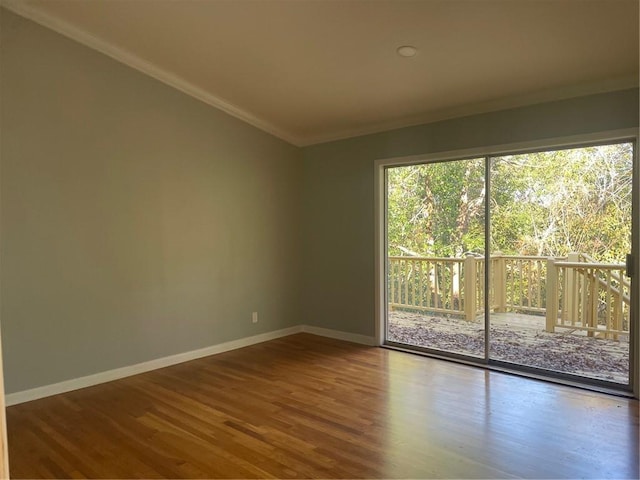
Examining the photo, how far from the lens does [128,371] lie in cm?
380

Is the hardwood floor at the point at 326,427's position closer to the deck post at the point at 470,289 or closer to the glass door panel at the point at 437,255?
the glass door panel at the point at 437,255

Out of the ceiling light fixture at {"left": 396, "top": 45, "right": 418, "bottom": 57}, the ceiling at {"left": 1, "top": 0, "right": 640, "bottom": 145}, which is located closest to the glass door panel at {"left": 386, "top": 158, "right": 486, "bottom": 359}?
the ceiling at {"left": 1, "top": 0, "right": 640, "bottom": 145}

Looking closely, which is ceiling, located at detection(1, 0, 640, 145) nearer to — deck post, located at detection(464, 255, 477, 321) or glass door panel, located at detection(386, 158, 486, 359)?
glass door panel, located at detection(386, 158, 486, 359)

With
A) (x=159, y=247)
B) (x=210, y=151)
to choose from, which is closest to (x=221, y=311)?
(x=159, y=247)

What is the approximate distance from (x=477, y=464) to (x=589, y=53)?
2.82m

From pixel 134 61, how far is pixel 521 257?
466 centimetres

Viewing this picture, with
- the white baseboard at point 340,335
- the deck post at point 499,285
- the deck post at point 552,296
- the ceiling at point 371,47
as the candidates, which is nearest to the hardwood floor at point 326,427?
the white baseboard at point 340,335

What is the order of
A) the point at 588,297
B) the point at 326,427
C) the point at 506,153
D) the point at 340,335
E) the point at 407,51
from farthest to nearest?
the point at 340,335
the point at 588,297
the point at 506,153
the point at 407,51
the point at 326,427

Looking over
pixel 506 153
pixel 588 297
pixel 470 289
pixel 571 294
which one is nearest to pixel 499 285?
pixel 470 289

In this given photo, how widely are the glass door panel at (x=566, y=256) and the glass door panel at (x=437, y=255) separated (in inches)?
9.3

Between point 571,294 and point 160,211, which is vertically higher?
point 160,211

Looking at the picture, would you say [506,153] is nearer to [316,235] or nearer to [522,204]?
[522,204]

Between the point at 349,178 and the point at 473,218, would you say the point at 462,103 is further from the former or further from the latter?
the point at 349,178

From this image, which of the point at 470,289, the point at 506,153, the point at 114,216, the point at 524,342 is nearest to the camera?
the point at 114,216
